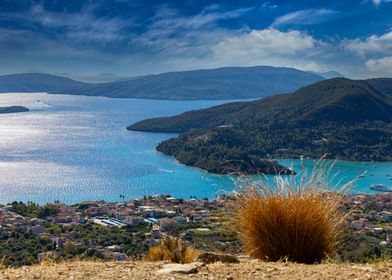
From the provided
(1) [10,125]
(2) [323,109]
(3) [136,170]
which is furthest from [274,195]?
(1) [10,125]

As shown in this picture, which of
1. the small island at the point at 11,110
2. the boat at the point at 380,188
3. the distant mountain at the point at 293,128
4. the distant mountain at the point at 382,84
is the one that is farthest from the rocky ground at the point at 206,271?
the small island at the point at 11,110

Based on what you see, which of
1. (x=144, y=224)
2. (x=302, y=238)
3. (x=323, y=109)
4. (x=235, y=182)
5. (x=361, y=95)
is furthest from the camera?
(x=361, y=95)

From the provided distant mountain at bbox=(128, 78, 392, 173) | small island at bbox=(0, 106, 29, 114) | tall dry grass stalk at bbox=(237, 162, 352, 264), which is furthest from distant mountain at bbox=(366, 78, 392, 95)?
tall dry grass stalk at bbox=(237, 162, 352, 264)

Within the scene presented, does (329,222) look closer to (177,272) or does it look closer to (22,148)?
(177,272)

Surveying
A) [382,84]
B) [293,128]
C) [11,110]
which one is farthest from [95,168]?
[11,110]

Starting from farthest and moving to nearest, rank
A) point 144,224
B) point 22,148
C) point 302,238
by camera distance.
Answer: point 22,148, point 144,224, point 302,238

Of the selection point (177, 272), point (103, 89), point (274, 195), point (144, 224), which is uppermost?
point (103, 89)

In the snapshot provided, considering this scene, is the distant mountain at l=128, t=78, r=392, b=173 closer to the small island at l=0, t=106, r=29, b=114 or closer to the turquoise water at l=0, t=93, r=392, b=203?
the turquoise water at l=0, t=93, r=392, b=203
